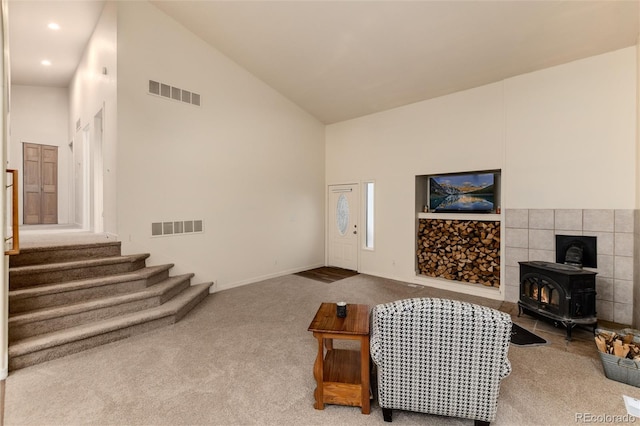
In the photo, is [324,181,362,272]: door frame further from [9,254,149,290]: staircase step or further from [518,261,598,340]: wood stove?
[9,254,149,290]: staircase step

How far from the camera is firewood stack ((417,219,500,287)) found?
4.64 metres

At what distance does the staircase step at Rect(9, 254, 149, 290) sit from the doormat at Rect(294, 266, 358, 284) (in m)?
3.03

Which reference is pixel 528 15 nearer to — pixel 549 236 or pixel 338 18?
pixel 338 18

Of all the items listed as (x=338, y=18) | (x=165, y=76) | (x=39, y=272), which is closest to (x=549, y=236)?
(x=338, y=18)

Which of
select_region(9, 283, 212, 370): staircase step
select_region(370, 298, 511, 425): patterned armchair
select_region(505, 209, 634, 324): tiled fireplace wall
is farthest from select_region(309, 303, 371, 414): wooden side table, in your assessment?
select_region(505, 209, 634, 324): tiled fireplace wall

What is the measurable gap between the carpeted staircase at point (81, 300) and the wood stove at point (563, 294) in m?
4.33

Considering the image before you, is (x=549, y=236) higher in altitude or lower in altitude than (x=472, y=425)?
higher

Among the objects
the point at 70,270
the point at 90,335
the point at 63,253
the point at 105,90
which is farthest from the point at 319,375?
the point at 105,90

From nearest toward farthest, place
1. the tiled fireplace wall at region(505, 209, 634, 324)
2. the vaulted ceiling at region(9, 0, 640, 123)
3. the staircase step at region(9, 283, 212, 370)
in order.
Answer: the staircase step at region(9, 283, 212, 370), the vaulted ceiling at region(9, 0, 640, 123), the tiled fireplace wall at region(505, 209, 634, 324)

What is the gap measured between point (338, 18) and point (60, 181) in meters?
8.30

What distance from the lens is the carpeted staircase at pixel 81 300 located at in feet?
9.07

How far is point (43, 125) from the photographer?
743 cm

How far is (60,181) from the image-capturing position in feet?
25.4

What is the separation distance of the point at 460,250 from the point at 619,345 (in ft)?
8.61
